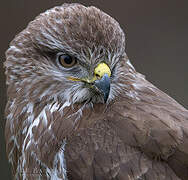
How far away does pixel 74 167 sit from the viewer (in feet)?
9.21

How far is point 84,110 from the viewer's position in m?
3.07

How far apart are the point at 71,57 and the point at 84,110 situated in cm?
33

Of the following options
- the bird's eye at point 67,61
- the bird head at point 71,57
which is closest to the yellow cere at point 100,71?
the bird head at point 71,57

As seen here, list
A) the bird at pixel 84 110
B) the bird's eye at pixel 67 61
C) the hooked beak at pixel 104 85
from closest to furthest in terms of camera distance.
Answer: the bird at pixel 84 110 < the hooked beak at pixel 104 85 < the bird's eye at pixel 67 61

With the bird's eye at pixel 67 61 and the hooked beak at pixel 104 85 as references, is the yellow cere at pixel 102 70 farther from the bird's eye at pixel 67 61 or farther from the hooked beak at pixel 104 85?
the bird's eye at pixel 67 61

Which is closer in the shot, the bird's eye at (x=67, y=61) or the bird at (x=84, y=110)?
the bird at (x=84, y=110)

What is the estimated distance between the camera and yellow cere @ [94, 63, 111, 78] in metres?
2.93

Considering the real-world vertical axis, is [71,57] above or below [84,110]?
above

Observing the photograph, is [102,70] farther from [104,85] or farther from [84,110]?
[84,110]

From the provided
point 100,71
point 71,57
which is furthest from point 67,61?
point 100,71

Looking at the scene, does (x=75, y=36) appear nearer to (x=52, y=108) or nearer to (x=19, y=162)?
(x=52, y=108)

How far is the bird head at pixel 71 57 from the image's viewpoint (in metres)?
2.97

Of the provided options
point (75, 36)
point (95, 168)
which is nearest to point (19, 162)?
point (95, 168)

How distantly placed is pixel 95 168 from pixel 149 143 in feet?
1.07
